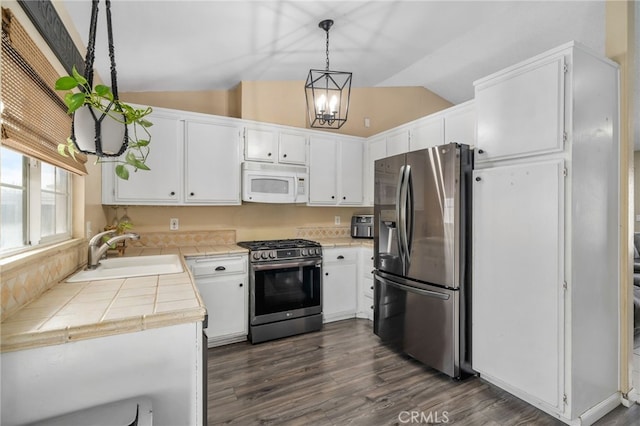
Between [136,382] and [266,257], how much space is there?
6.07ft

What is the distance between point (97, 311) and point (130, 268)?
109 centimetres

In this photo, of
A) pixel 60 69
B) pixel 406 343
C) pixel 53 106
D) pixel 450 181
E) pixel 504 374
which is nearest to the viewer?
pixel 53 106

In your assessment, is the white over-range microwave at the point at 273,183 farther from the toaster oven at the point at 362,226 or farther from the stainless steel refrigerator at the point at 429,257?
the stainless steel refrigerator at the point at 429,257

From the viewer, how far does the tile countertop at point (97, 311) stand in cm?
95

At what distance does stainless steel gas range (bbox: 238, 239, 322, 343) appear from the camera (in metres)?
2.89

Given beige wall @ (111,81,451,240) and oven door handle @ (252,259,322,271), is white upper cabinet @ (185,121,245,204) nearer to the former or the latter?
beige wall @ (111,81,451,240)

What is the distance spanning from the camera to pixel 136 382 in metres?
1.09

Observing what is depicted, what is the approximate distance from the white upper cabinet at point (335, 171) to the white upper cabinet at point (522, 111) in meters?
1.75

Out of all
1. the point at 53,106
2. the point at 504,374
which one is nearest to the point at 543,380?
the point at 504,374

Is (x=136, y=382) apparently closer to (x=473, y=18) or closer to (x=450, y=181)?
(x=450, y=181)

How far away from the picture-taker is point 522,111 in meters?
1.95

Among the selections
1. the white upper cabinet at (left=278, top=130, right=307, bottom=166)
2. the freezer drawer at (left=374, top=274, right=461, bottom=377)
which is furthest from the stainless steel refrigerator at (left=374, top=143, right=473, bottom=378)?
the white upper cabinet at (left=278, top=130, right=307, bottom=166)
